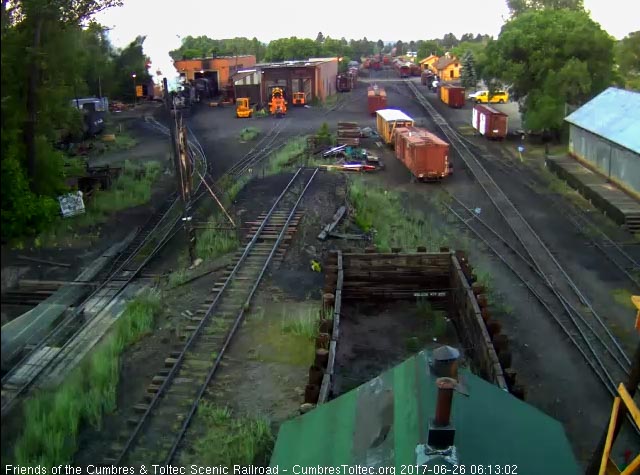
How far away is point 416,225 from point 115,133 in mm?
29909

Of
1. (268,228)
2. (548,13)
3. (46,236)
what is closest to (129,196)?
(46,236)

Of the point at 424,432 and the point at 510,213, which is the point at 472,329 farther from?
the point at 510,213

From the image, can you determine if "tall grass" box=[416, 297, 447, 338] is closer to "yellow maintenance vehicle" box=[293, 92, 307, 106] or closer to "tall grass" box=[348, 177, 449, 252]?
"tall grass" box=[348, 177, 449, 252]

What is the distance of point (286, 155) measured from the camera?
3319cm

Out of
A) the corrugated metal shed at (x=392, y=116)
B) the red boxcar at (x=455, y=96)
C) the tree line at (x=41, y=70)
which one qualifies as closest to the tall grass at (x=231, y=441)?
the tree line at (x=41, y=70)

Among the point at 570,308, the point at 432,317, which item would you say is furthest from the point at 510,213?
the point at 432,317

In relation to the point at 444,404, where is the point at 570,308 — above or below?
below

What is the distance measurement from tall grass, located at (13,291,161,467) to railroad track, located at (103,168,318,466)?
0.76 m

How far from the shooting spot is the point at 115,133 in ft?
148

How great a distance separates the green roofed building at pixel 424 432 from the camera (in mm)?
5668

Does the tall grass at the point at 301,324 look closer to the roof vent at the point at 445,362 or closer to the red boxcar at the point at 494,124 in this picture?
the roof vent at the point at 445,362

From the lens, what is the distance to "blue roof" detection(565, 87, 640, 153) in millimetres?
24625

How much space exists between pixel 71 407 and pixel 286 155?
23.7 metres

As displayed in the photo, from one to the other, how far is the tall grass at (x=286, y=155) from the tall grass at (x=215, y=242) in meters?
8.06
